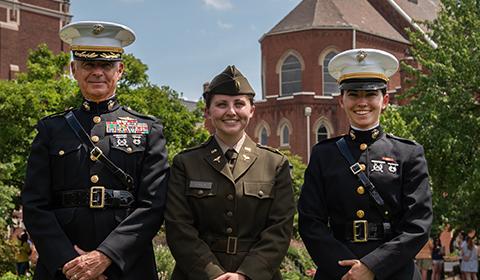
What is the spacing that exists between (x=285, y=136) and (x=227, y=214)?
41.7 metres

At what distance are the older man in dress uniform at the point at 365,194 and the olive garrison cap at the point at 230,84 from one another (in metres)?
0.67

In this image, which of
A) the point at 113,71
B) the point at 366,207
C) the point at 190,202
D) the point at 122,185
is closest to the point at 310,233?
the point at 366,207

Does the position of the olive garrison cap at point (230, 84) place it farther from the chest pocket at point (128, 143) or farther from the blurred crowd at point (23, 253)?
the blurred crowd at point (23, 253)

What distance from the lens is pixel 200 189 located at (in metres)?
4.80

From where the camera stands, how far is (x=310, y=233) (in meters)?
4.64

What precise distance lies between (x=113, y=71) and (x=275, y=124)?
41.4 meters

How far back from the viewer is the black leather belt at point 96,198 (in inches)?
180

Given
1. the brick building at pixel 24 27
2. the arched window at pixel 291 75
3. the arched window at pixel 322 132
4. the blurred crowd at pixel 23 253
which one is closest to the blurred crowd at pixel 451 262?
the blurred crowd at pixel 23 253

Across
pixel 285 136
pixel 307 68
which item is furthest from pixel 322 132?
pixel 307 68

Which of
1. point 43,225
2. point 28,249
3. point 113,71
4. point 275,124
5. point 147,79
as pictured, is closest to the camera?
point 43,225

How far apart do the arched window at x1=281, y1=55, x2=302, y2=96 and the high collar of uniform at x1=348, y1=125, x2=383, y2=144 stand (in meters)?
42.9

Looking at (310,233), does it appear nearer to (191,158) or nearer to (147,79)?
(191,158)

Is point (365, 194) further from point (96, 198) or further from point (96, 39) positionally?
Answer: point (96, 39)

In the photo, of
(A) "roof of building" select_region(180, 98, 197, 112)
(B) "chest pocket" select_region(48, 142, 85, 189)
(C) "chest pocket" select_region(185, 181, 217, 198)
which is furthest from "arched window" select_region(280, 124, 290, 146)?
(B) "chest pocket" select_region(48, 142, 85, 189)
